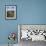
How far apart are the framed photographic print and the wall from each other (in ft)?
0.35

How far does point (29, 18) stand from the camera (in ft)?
15.0

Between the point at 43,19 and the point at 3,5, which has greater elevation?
the point at 3,5

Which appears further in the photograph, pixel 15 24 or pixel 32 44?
pixel 15 24

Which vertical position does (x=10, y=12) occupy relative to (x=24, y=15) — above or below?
above

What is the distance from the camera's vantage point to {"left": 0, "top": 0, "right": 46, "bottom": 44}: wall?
4.58 meters

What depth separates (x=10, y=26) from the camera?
4.59 m

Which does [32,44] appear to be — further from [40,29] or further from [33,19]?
[33,19]

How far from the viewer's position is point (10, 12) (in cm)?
459

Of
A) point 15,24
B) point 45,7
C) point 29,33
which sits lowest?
point 29,33

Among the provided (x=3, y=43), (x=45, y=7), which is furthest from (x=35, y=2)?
(x=3, y=43)

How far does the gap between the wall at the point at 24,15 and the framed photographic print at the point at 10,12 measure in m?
0.11

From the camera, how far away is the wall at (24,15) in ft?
15.0

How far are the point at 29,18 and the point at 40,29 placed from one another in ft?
1.77

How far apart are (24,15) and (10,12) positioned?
500 millimetres
